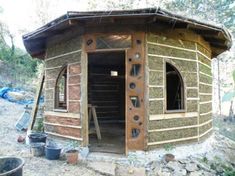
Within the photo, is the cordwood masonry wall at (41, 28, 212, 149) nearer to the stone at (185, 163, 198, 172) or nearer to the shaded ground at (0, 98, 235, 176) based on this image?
the shaded ground at (0, 98, 235, 176)

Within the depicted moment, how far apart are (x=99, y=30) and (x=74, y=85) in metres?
1.51

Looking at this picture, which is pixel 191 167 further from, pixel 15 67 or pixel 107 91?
pixel 15 67

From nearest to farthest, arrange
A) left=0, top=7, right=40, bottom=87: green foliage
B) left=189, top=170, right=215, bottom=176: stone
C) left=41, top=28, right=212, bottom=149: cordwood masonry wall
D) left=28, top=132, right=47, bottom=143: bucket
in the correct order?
1. left=189, top=170, right=215, bottom=176: stone
2. left=41, top=28, right=212, bottom=149: cordwood masonry wall
3. left=28, top=132, right=47, bottom=143: bucket
4. left=0, top=7, right=40, bottom=87: green foliage

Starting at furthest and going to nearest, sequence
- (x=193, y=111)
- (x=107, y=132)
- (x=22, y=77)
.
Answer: (x=22, y=77) → (x=107, y=132) → (x=193, y=111)

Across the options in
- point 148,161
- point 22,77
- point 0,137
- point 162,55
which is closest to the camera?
point 148,161

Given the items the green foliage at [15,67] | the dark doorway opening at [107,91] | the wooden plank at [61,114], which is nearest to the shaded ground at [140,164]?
the wooden plank at [61,114]

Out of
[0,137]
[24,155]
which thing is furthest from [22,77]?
[24,155]

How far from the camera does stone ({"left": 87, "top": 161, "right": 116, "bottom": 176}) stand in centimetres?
489

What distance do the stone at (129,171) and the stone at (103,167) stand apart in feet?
0.35

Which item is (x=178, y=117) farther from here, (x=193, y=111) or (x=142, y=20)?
(x=142, y=20)

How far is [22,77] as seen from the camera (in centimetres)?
1788

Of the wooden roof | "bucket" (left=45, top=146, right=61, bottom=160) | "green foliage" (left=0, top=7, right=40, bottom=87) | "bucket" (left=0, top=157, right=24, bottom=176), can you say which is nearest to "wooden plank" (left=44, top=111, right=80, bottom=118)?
"bucket" (left=45, top=146, right=61, bottom=160)

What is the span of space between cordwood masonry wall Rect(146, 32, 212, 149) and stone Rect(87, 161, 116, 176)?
101 cm

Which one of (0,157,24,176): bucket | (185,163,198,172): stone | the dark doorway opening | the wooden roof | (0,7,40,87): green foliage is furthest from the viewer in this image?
(0,7,40,87): green foliage
